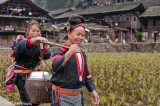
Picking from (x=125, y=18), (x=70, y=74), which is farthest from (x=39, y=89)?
(x=125, y=18)

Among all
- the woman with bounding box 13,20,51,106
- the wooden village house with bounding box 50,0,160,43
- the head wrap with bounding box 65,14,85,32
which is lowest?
the woman with bounding box 13,20,51,106

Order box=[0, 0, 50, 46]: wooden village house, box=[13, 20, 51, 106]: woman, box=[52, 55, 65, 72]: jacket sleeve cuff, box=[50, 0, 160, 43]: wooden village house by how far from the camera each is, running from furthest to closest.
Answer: box=[50, 0, 160, 43]: wooden village house < box=[0, 0, 50, 46]: wooden village house < box=[13, 20, 51, 106]: woman < box=[52, 55, 65, 72]: jacket sleeve cuff

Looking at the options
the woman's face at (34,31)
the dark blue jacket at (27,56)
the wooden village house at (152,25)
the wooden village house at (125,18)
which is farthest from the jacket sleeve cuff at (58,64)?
the wooden village house at (152,25)

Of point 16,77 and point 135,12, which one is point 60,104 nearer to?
point 16,77

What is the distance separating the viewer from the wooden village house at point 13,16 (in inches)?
1026

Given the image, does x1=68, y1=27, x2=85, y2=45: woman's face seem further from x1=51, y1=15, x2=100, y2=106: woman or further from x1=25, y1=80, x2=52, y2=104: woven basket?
x1=25, y1=80, x2=52, y2=104: woven basket

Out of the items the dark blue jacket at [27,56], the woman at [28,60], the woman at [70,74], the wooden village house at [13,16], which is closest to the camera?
the woman at [70,74]

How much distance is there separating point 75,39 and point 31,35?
2.97 ft

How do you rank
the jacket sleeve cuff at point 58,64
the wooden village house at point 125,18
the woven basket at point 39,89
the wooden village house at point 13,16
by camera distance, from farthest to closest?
the wooden village house at point 125,18
the wooden village house at point 13,16
the woven basket at point 39,89
the jacket sleeve cuff at point 58,64

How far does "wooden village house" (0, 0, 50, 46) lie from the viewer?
85.5 ft

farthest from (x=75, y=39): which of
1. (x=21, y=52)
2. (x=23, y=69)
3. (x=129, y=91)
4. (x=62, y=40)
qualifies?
(x=62, y=40)

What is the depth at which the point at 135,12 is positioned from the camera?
31.1 metres

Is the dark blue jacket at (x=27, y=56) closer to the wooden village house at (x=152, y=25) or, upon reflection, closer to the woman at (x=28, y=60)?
the woman at (x=28, y=60)

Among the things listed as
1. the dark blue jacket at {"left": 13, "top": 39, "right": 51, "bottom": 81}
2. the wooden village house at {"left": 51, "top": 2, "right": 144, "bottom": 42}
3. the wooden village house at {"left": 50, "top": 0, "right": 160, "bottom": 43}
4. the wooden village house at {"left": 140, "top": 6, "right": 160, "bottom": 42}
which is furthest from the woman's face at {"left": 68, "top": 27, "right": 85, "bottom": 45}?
the wooden village house at {"left": 140, "top": 6, "right": 160, "bottom": 42}
